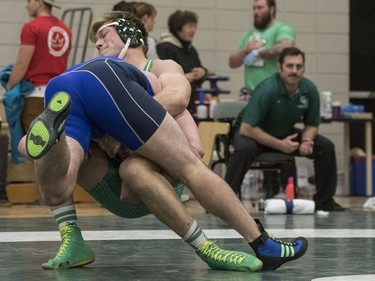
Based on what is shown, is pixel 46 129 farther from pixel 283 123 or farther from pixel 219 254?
pixel 283 123

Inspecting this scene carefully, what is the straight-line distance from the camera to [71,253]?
4430mm

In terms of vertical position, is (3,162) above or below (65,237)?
below

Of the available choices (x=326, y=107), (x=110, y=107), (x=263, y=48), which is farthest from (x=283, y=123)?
(x=110, y=107)

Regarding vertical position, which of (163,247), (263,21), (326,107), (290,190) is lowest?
(290,190)

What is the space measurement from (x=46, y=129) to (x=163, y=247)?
63.2 inches

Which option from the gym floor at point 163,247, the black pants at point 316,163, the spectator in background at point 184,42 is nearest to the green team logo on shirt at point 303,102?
the black pants at point 316,163

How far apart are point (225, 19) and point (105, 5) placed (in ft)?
4.02

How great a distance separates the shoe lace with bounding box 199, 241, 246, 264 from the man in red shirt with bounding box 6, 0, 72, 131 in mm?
4480

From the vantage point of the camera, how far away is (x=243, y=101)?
31.4ft

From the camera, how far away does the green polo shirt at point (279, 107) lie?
8312 millimetres

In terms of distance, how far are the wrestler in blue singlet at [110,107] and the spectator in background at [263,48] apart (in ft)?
16.6

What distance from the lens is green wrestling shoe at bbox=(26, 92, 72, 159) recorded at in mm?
→ 3834

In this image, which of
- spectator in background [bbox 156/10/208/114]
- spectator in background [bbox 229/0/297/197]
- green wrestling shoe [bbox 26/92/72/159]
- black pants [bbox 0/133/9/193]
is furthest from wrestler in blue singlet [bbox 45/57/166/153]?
spectator in background [bbox 229/0/297/197]

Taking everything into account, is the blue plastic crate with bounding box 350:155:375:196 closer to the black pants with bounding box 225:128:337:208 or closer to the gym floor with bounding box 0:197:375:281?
the black pants with bounding box 225:128:337:208
